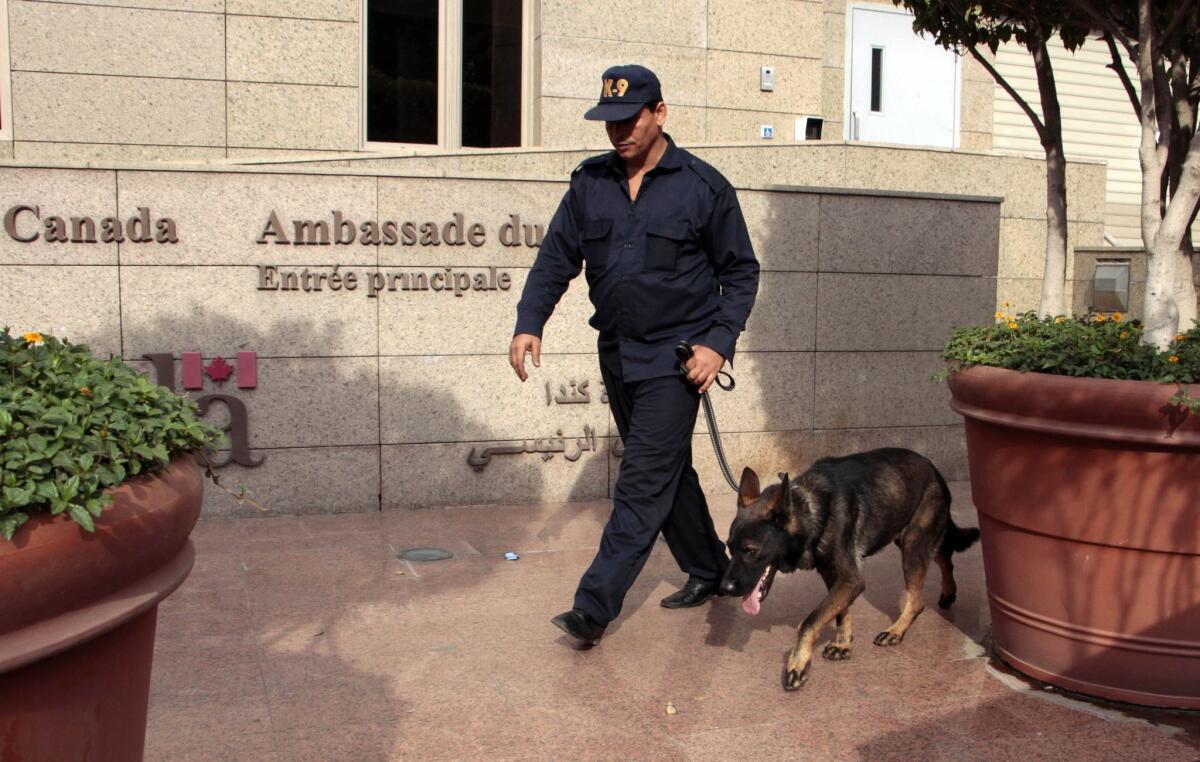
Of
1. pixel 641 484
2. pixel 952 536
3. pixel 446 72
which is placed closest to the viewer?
pixel 641 484

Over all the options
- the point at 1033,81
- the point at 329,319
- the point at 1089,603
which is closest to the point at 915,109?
the point at 1033,81

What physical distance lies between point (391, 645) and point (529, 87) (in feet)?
25.9

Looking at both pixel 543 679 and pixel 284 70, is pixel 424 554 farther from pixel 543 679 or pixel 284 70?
pixel 284 70

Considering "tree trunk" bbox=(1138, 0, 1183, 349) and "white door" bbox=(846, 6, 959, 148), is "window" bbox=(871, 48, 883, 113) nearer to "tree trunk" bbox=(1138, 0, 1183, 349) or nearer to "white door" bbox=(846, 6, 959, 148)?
"white door" bbox=(846, 6, 959, 148)

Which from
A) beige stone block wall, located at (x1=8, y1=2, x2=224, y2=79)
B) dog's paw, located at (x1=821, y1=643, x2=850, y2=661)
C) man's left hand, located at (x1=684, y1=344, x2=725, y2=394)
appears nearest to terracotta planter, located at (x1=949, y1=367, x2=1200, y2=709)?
dog's paw, located at (x1=821, y1=643, x2=850, y2=661)

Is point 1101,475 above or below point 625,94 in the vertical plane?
below

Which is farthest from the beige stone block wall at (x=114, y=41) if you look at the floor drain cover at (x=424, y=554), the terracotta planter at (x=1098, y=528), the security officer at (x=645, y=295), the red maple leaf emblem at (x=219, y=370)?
the terracotta planter at (x=1098, y=528)

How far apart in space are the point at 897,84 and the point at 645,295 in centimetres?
1064

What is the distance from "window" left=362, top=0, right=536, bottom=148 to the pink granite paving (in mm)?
6010

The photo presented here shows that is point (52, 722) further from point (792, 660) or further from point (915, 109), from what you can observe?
point (915, 109)

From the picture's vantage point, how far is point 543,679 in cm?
441

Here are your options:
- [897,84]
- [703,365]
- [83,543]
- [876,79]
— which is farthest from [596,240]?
[897,84]

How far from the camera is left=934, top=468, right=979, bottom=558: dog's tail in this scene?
512 centimetres

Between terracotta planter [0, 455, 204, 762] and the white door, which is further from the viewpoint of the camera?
the white door
